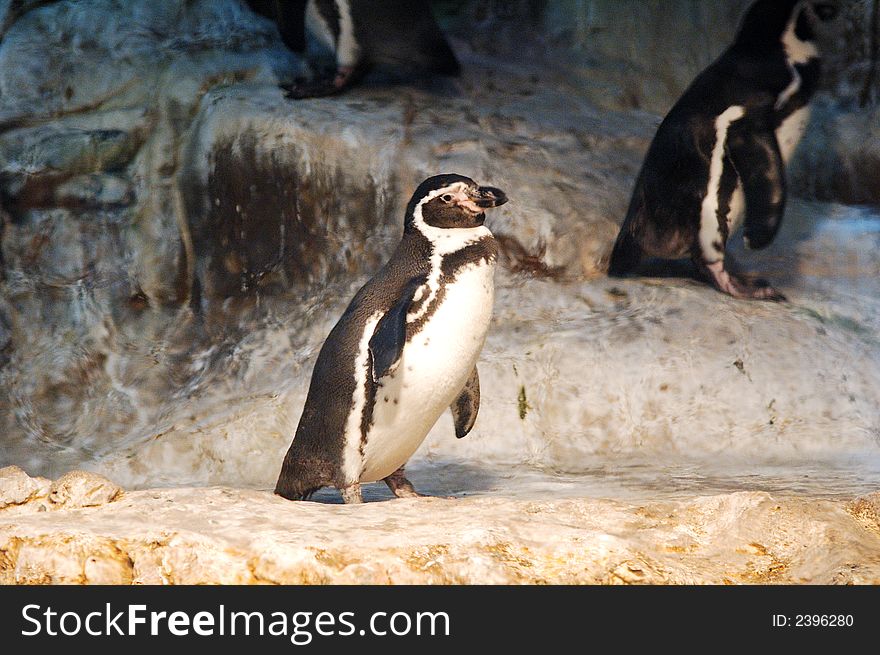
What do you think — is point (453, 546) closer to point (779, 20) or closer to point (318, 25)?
point (779, 20)

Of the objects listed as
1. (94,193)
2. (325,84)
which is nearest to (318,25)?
(325,84)

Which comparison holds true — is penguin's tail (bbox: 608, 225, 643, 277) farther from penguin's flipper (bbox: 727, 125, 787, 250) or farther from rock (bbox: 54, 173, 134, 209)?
rock (bbox: 54, 173, 134, 209)

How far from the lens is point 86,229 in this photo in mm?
4777

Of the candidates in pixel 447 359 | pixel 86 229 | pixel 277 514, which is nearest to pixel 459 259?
pixel 447 359

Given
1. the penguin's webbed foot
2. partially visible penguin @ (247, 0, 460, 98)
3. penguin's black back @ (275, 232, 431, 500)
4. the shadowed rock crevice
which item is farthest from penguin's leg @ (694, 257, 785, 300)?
penguin's black back @ (275, 232, 431, 500)

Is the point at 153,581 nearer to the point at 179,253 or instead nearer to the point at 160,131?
the point at 179,253

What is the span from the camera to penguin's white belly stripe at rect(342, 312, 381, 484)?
2691 mm

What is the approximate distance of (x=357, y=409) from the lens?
271 centimetres

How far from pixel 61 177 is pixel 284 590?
333cm

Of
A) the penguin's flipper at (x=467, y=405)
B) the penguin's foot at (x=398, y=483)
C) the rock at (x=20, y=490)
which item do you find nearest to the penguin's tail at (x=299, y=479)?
the penguin's foot at (x=398, y=483)

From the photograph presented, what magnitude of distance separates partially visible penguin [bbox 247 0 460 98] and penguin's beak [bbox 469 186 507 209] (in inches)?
83.9

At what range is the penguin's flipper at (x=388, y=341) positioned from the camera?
8.44 feet

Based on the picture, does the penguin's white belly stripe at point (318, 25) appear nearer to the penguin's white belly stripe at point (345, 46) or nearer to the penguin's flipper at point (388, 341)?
the penguin's white belly stripe at point (345, 46)

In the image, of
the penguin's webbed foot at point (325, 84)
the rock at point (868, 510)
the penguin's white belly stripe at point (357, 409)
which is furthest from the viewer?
the penguin's webbed foot at point (325, 84)
